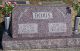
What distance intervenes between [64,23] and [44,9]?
0.57 meters

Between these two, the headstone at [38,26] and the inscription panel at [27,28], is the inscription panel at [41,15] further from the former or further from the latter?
the inscription panel at [27,28]

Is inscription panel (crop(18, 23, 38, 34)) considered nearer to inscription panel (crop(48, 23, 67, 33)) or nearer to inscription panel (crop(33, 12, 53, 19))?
inscription panel (crop(33, 12, 53, 19))

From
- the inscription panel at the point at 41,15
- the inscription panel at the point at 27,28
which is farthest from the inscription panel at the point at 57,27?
the inscription panel at the point at 27,28

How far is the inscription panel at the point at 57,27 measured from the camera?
18.5 ft

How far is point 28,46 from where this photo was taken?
5.54m

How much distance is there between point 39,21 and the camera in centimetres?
558

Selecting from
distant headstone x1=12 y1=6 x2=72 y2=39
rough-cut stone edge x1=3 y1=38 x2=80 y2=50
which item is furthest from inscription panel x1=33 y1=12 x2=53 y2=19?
rough-cut stone edge x1=3 y1=38 x2=80 y2=50

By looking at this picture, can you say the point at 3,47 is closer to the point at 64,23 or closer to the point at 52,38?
the point at 52,38

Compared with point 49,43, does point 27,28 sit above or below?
above

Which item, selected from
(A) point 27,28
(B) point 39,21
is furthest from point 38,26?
(A) point 27,28

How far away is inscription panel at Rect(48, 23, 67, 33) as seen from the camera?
563cm

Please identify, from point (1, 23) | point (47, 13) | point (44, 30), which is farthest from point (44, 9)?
point (1, 23)

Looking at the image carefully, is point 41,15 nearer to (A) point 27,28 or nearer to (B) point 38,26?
(B) point 38,26

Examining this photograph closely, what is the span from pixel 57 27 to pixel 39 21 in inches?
17.3
